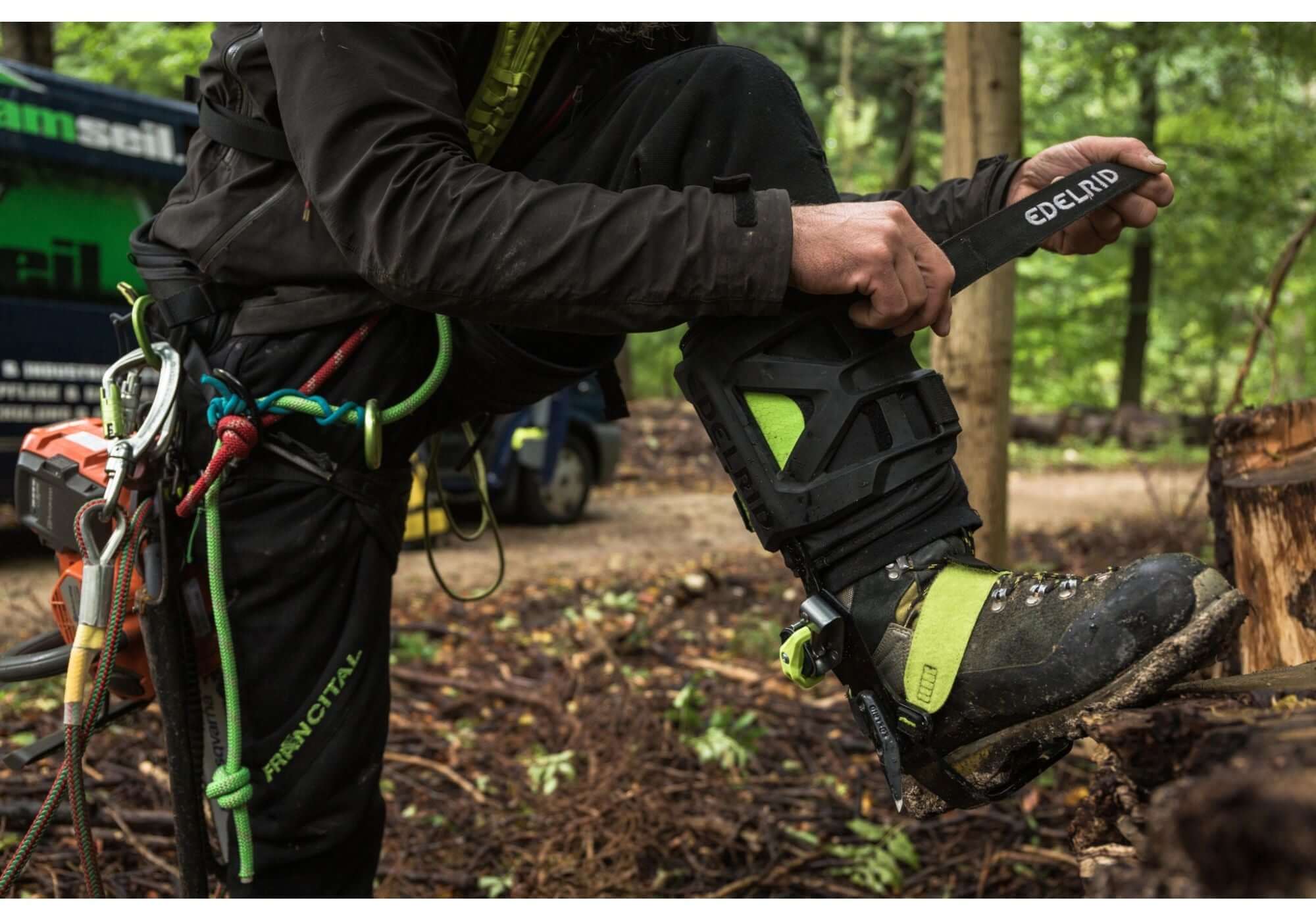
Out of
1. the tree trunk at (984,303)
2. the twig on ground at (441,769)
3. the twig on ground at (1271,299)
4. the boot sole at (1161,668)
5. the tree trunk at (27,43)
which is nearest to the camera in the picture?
the boot sole at (1161,668)

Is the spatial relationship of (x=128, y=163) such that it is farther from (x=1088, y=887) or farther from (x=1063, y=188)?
(x=1088, y=887)

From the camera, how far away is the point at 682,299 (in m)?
1.45

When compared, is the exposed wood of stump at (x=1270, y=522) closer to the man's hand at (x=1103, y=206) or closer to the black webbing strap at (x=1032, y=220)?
the man's hand at (x=1103, y=206)

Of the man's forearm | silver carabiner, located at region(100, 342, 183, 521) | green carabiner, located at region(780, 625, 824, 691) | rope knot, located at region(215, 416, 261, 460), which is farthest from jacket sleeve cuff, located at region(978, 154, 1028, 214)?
silver carabiner, located at region(100, 342, 183, 521)

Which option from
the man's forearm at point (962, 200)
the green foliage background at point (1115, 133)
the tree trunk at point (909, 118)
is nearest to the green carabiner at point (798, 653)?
the man's forearm at point (962, 200)

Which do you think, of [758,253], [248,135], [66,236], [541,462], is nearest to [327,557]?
[248,135]

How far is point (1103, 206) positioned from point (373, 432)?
1.25m

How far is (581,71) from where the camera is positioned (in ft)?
5.84

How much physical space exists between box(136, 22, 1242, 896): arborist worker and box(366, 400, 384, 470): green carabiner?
7cm

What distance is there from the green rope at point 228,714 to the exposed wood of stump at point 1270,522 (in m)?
→ 1.95

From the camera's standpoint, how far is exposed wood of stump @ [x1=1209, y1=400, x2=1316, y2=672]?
2172 mm

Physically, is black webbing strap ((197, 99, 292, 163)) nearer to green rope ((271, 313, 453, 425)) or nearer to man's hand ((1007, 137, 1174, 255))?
green rope ((271, 313, 453, 425))

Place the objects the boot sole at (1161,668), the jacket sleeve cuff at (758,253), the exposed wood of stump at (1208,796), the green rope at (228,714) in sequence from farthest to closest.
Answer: the green rope at (228,714) < the jacket sleeve cuff at (758,253) < the boot sole at (1161,668) < the exposed wood of stump at (1208,796)

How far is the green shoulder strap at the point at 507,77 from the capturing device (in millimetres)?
1686
